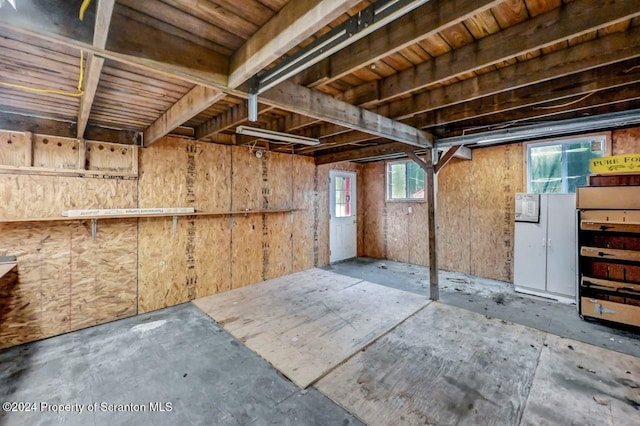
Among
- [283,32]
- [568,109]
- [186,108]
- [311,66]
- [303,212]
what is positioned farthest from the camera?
[303,212]

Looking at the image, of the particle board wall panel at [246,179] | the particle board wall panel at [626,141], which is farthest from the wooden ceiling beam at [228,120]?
the particle board wall panel at [626,141]

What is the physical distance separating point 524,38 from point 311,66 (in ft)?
4.80

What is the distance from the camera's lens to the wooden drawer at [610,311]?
3008mm

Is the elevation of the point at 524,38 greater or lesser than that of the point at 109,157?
greater

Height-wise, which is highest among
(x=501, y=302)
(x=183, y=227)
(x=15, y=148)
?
(x=15, y=148)

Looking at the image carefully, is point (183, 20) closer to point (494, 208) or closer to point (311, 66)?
point (311, 66)

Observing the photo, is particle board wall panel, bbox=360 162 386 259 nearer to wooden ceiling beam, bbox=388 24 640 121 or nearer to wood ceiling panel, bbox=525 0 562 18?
wooden ceiling beam, bbox=388 24 640 121

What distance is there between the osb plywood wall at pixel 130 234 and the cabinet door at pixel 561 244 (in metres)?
4.40

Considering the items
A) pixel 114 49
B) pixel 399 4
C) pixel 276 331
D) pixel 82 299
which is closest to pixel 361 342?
pixel 276 331

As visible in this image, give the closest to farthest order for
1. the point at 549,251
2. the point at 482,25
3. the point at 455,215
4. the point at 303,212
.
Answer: the point at 482,25
the point at 549,251
the point at 455,215
the point at 303,212

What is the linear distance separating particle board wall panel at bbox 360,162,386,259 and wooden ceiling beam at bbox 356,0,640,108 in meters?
4.66

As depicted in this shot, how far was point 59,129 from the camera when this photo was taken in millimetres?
3109

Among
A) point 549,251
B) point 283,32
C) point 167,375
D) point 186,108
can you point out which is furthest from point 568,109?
point 167,375

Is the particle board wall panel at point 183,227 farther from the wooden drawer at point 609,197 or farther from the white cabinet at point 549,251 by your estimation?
the wooden drawer at point 609,197
